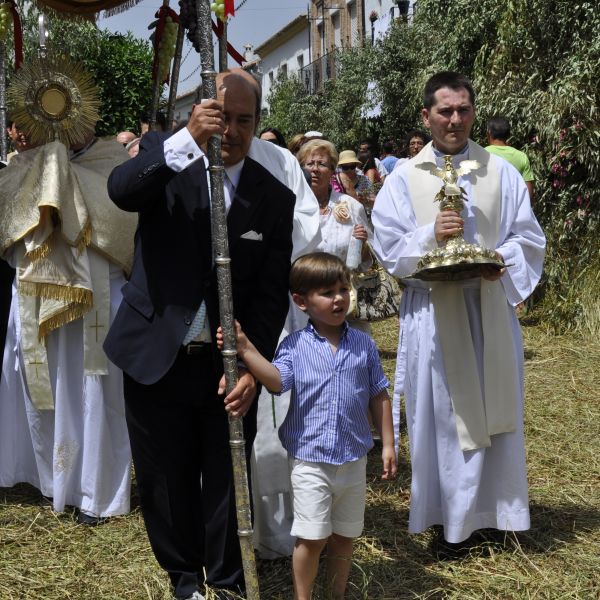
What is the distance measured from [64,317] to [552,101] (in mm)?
6527

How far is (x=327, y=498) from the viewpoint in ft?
11.8

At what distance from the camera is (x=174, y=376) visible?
3574mm

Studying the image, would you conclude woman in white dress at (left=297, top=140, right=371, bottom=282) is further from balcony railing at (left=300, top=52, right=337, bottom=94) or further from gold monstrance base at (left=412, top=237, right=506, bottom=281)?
balcony railing at (left=300, top=52, right=337, bottom=94)

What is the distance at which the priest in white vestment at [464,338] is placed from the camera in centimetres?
445

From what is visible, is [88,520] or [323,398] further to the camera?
[88,520]

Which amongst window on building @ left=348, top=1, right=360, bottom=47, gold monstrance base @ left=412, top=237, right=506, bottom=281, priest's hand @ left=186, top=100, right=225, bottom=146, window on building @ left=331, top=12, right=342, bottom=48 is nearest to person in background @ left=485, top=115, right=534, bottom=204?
gold monstrance base @ left=412, top=237, right=506, bottom=281

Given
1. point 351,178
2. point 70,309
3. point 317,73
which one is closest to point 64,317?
point 70,309

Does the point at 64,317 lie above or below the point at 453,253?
below

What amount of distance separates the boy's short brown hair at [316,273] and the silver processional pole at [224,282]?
0.41 m

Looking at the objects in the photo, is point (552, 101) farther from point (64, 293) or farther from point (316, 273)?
point (316, 273)

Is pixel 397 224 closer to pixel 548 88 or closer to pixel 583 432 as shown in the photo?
pixel 583 432

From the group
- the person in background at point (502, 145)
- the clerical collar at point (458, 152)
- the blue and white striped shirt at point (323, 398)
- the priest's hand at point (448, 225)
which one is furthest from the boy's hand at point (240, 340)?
the person in background at point (502, 145)

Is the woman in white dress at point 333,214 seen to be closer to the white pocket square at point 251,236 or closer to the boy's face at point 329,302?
the boy's face at point 329,302

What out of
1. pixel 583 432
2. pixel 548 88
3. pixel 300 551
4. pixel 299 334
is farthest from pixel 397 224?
pixel 548 88
